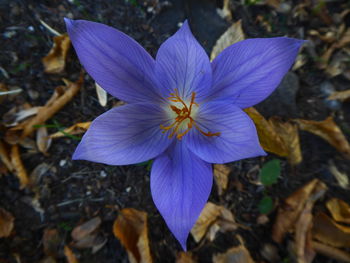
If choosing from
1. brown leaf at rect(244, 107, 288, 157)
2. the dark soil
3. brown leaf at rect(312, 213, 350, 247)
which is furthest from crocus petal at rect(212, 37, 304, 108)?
Answer: brown leaf at rect(312, 213, 350, 247)

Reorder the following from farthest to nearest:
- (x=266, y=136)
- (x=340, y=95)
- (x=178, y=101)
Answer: (x=340, y=95) < (x=266, y=136) < (x=178, y=101)

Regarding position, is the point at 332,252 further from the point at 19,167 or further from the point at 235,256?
the point at 19,167

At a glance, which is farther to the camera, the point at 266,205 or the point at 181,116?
the point at 266,205

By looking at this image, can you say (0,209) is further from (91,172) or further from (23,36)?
(23,36)

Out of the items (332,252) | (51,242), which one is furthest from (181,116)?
(332,252)

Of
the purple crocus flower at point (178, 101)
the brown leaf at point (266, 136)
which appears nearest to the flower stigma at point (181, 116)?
the purple crocus flower at point (178, 101)

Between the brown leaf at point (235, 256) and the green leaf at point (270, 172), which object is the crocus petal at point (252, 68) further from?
the brown leaf at point (235, 256)
